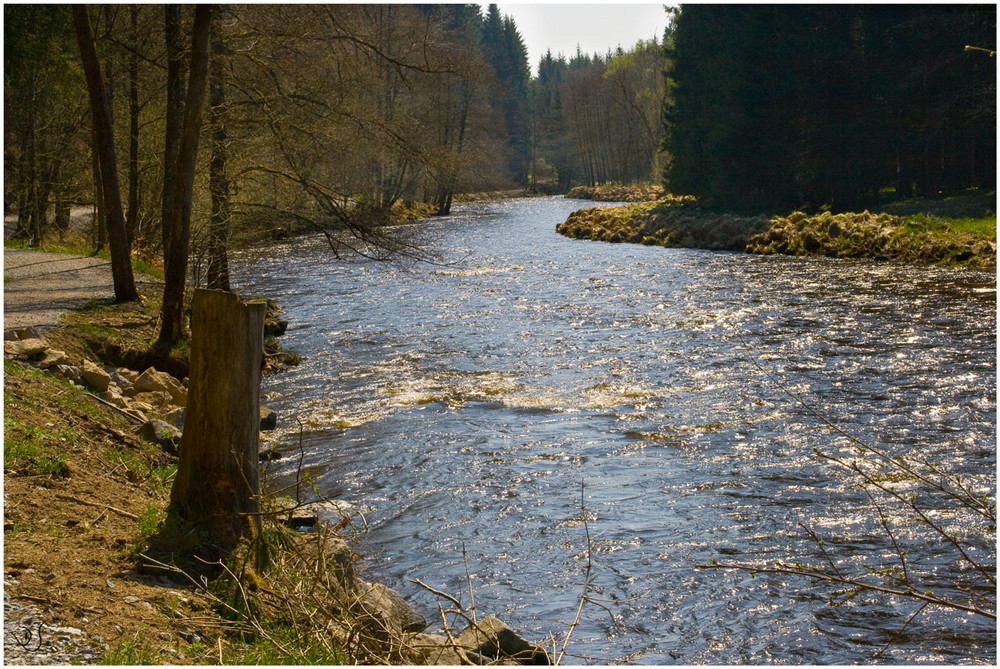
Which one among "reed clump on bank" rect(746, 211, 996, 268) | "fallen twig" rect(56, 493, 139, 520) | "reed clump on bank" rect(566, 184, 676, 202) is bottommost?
"fallen twig" rect(56, 493, 139, 520)

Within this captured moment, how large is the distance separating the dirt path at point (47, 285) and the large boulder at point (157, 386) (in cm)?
150

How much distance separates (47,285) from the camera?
13.0 meters

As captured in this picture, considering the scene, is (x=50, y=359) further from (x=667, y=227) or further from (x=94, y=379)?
(x=667, y=227)

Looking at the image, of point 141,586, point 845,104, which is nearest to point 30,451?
point 141,586

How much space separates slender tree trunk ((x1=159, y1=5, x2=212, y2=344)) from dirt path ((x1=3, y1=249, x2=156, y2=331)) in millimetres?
1284

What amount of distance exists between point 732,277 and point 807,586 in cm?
1598

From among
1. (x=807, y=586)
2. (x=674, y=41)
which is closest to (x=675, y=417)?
(x=807, y=586)

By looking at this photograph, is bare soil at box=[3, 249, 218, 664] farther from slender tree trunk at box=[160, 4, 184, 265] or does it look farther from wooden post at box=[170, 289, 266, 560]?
Answer: slender tree trunk at box=[160, 4, 184, 265]

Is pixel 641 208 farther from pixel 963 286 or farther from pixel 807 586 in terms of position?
pixel 807 586

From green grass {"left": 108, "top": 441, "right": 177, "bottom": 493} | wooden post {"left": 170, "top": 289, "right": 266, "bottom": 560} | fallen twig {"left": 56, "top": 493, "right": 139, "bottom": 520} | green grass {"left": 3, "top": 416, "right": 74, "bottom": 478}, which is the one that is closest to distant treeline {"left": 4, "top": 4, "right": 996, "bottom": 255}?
green grass {"left": 108, "top": 441, "right": 177, "bottom": 493}

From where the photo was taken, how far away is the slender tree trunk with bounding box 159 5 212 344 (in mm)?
9102

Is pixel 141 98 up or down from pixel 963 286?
up

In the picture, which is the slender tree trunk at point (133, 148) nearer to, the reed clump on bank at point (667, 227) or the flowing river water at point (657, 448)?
the flowing river water at point (657, 448)

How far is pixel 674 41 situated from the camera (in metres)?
37.5
